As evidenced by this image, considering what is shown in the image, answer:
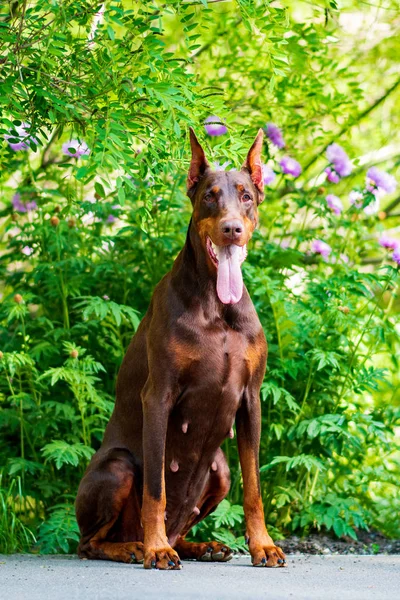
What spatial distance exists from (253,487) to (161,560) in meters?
0.62

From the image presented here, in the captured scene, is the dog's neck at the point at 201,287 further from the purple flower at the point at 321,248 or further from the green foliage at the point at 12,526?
the purple flower at the point at 321,248

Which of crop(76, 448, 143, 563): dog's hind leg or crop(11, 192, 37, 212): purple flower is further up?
crop(11, 192, 37, 212): purple flower

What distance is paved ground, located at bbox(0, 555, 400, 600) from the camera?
3590 mm

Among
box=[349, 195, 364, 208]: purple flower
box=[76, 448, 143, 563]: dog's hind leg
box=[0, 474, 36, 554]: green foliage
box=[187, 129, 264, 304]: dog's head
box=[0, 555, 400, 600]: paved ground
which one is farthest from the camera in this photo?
box=[349, 195, 364, 208]: purple flower

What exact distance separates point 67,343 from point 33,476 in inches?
41.5

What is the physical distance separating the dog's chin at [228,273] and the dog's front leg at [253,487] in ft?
1.75

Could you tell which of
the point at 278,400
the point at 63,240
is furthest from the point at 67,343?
the point at 278,400

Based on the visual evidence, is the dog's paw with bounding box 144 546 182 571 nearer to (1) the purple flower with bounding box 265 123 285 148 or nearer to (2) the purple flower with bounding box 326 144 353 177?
(2) the purple flower with bounding box 326 144 353 177

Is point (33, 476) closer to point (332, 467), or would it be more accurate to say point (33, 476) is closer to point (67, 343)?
point (67, 343)

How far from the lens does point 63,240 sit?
20.6 feet

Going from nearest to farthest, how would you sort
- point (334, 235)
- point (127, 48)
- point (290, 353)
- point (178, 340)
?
point (178, 340)
point (127, 48)
point (290, 353)
point (334, 235)

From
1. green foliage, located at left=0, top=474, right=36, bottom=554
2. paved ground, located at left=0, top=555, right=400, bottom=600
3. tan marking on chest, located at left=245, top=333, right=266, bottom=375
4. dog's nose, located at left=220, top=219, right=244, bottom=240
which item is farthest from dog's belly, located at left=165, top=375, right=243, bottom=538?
green foliage, located at left=0, top=474, right=36, bottom=554

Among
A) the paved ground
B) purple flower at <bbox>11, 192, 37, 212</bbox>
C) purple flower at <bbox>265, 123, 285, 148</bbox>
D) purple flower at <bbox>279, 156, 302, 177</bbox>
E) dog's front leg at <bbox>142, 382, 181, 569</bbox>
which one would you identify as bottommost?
the paved ground

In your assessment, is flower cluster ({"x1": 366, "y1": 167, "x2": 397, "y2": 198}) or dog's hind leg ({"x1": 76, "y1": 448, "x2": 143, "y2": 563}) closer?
dog's hind leg ({"x1": 76, "y1": 448, "x2": 143, "y2": 563})
